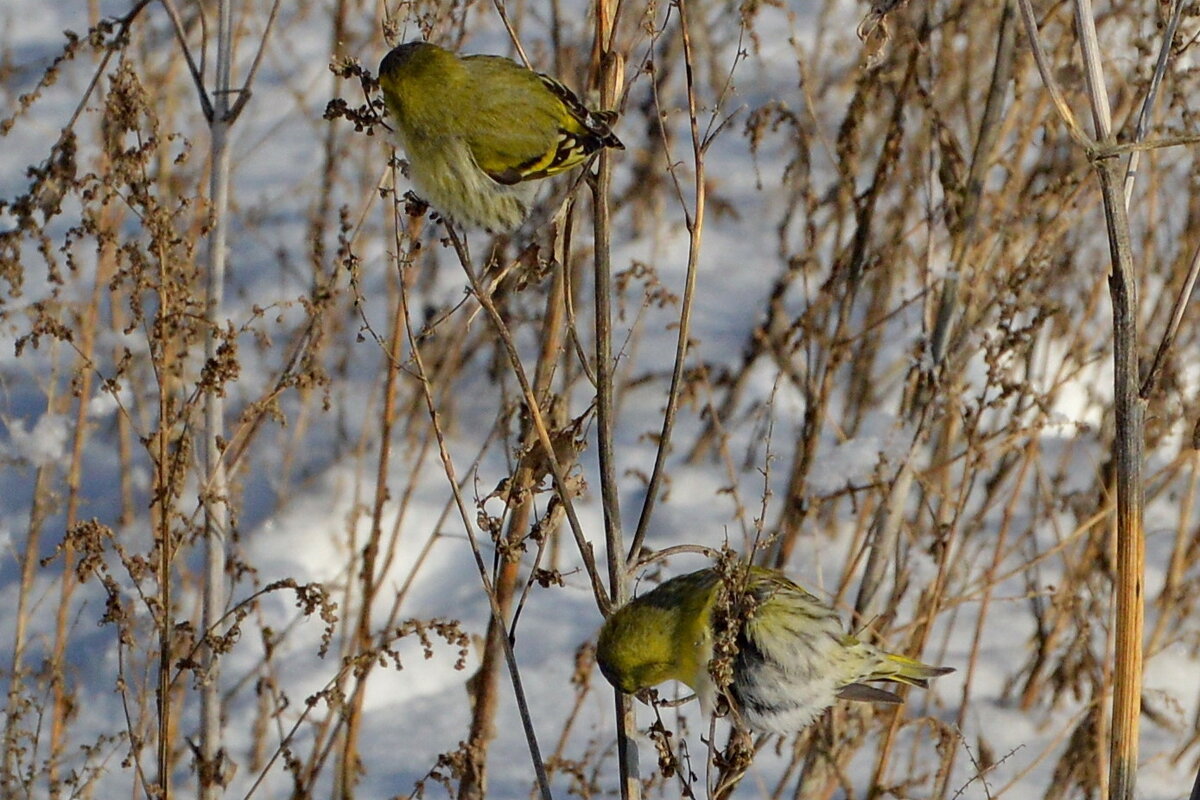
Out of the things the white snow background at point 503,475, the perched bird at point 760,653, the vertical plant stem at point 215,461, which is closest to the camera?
the perched bird at point 760,653

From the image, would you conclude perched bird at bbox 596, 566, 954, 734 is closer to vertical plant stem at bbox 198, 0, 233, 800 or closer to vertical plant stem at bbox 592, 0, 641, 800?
vertical plant stem at bbox 592, 0, 641, 800

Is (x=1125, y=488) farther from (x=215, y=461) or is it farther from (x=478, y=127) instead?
(x=215, y=461)

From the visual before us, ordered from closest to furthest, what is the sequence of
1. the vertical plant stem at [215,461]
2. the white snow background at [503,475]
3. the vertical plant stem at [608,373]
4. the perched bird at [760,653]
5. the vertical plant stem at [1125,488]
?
the vertical plant stem at [1125,488], the vertical plant stem at [608,373], the perched bird at [760,653], the vertical plant stem at [215,461], the white snow background at [503,475]

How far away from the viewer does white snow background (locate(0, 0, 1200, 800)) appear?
3.69 m

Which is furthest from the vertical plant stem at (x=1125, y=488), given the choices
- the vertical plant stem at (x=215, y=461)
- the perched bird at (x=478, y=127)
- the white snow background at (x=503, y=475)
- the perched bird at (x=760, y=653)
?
the vertical plant stem at (x=215, y=461)

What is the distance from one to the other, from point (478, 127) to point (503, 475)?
2.25 metres

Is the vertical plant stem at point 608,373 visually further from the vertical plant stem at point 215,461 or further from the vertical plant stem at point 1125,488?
the vertical plant stem at point 215,461

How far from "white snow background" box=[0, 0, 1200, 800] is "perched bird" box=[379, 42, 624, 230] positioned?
0.51m

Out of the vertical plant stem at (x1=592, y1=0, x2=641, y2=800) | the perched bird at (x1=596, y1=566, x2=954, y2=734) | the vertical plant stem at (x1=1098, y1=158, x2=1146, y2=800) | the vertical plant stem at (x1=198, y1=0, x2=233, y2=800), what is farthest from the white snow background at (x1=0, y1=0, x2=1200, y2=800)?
the vertical plant stem at (x1=1098, y1=158, x2=1146, y2=800)

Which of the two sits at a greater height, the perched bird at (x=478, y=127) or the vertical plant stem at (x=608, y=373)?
the perched bird at (x=478, y=127)

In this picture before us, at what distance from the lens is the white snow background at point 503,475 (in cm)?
369

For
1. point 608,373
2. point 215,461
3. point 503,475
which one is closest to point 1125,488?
point 608,373

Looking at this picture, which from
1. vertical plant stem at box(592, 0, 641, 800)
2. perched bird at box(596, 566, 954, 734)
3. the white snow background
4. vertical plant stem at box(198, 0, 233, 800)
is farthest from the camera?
the white snow background

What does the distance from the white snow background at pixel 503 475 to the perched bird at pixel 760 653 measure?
66 centimetres
